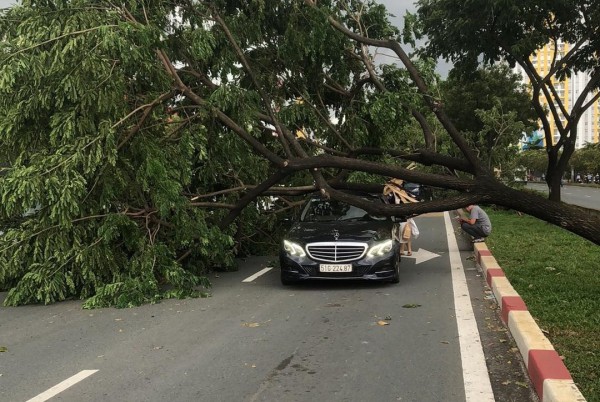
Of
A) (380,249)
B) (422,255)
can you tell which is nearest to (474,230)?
(422,255)

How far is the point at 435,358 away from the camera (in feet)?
17.3

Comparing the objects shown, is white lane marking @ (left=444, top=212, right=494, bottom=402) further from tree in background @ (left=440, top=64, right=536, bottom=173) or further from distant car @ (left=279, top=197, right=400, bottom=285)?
tree in background @ (left=440, top=64, right=536, bottom=173)

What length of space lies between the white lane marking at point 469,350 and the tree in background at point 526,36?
3848mm

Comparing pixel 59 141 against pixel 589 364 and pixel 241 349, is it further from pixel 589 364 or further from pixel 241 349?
pixel 589 364

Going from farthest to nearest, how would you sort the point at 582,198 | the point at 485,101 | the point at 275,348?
the point at 582,198, the point at 485,101, the point at 275,348

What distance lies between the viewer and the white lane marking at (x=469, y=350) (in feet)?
14.5

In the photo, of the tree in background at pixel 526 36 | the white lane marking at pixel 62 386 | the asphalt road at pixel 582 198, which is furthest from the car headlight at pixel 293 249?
the asphalt road at pixel 582 198

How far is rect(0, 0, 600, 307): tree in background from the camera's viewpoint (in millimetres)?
7602

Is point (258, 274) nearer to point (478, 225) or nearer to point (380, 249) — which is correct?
point (380, 249)

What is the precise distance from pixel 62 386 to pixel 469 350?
374 centimetres

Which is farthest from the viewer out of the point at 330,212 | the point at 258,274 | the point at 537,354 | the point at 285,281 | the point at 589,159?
the point at 589,159

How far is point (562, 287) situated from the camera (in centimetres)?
798

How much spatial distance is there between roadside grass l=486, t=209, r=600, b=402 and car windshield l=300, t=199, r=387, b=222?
104 inches

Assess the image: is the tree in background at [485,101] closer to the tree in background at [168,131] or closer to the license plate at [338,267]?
the tree in background at [168,131]
